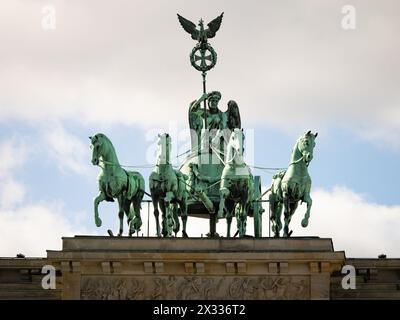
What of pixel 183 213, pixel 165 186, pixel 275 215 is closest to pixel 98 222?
pixel 165 186

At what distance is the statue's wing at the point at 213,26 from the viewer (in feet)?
189

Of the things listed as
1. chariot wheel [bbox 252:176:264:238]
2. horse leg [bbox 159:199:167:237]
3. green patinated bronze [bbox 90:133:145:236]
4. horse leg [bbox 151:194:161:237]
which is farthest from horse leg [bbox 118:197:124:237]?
chariot wheel [bbox 252:176:264:238]

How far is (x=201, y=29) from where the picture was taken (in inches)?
2274

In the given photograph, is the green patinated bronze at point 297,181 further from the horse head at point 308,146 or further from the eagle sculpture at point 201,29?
the eagle sculpture at point 201,29

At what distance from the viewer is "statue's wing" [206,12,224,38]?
57656 mm

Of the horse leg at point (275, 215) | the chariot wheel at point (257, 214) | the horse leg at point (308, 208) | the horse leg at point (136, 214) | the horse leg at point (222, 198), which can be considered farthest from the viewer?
the chariot wheel at point (257, 214)

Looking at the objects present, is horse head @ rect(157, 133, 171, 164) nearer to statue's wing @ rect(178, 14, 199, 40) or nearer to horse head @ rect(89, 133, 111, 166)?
horse head @ rect(89, 133, 111, 166)

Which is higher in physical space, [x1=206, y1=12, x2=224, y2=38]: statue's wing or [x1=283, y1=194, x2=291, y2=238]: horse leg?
[x1=206, y1=12, x2=224, y2=38]: statue's wing

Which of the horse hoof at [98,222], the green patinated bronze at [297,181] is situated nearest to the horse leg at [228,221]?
the green patinated bronze at [297,181]

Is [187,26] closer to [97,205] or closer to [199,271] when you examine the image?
[97,205]

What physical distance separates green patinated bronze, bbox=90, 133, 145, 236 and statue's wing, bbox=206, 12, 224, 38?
7044 mm

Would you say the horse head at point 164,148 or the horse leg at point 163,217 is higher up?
the horse head at point 164,148

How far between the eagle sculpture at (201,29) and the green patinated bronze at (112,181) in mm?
6853

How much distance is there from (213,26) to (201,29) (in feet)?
1.25
